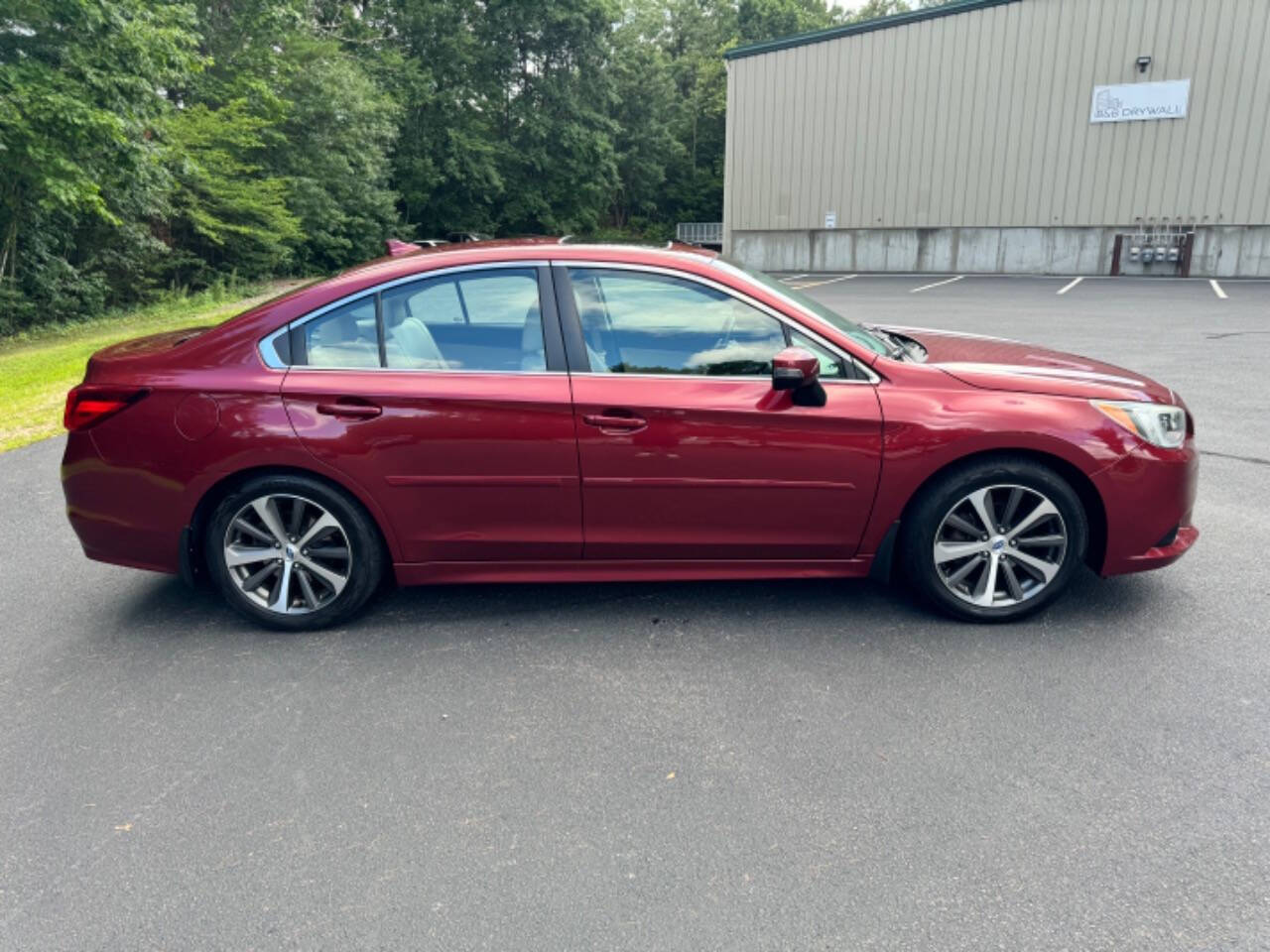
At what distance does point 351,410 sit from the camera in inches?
150

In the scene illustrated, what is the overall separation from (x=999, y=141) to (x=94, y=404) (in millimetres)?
29504

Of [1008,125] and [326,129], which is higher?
[326,129]

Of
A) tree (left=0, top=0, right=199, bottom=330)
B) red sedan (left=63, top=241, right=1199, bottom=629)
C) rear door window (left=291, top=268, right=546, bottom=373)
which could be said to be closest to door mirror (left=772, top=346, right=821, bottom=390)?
red sedan (left=63, top=241, right=1199, bottom=629)

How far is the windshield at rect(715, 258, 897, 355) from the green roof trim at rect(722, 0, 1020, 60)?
89.8 ft

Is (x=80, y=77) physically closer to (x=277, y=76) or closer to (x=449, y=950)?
(x=277, y=76)

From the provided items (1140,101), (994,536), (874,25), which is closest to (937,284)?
(1140,101)

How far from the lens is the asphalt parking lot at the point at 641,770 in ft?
7.70

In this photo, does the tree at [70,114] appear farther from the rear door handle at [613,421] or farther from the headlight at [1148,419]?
the headlight at [1148,419]

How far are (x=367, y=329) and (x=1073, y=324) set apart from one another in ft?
47.1

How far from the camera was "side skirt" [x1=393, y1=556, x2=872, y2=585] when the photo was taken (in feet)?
13.0

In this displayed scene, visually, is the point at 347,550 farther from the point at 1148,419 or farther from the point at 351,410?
the point at 1148,419

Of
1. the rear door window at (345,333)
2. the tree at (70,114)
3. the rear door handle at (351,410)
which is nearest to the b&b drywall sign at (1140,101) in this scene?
the tree at (70,114)

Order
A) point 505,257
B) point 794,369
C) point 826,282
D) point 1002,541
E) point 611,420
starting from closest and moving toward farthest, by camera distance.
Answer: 1. point 794,369
2. point 611,420
3. point 1002,541
4. point 505,257
5. point 826,282

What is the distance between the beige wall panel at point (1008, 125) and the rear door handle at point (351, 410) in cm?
2877
